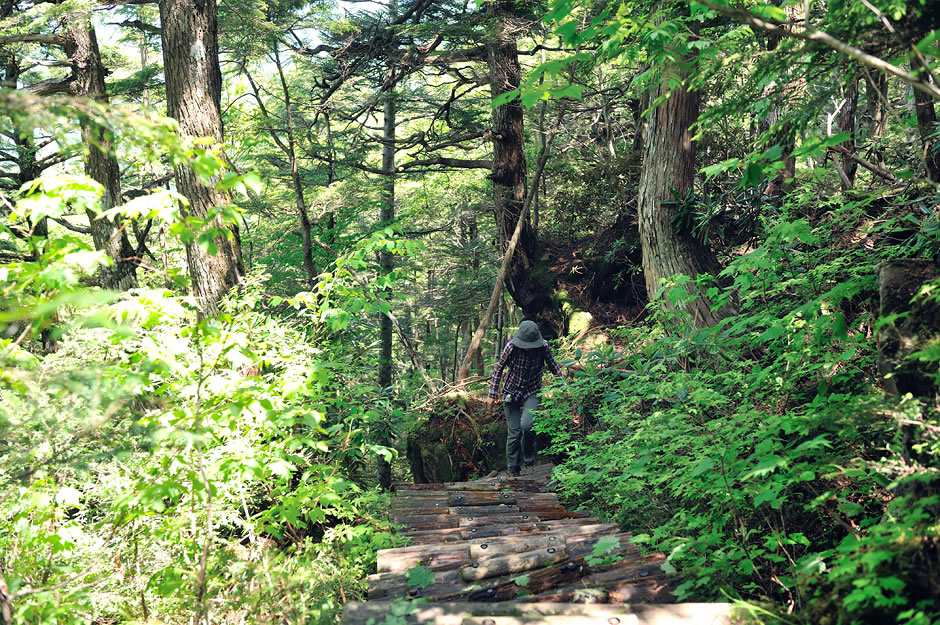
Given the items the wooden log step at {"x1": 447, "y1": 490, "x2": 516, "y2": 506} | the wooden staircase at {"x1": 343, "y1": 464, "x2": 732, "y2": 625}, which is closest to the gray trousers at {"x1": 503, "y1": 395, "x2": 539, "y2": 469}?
the wooden log step at {"x1": 447, "y1": 490, "x2": 516, "y2": 506}

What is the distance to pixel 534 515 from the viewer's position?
5332 millimetres

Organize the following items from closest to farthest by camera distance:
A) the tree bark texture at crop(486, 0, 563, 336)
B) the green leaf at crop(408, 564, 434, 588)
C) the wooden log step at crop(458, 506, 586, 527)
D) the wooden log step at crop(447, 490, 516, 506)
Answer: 1. the green leaf at crop(408, 564, 434, 588)
2. the wooden log step at crop(458, 506, 586, 527)
3. the wooden log step at crop(447, 490, 516, 506)
4. the tree bark texture at crop(486, 0, 563, 336)

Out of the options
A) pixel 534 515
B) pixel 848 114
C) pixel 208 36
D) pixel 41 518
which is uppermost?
pixel 208 36

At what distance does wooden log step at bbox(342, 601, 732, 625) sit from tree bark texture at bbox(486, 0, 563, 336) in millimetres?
9007

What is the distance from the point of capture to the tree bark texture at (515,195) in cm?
1077

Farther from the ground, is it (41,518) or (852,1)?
(852,1)

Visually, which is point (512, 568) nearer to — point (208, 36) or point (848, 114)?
point (208, 36)

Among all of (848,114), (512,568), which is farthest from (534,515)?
(848,114)

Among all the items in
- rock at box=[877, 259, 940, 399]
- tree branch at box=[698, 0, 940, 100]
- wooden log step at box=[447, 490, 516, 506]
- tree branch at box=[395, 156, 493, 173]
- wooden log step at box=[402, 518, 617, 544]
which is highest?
tree branch at box=[395, 156, 493, 173]

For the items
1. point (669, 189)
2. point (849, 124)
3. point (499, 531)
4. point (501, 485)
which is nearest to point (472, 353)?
point (501, 485)

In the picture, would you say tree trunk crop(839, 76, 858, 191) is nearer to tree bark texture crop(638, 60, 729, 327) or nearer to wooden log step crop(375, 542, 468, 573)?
tree bark texture crop(638, 60, 729, 327)

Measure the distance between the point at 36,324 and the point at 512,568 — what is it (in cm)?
272

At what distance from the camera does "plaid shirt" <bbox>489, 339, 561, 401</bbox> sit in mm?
7332

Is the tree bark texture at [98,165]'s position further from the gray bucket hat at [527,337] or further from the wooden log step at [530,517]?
the wooden log step at [530,517]
